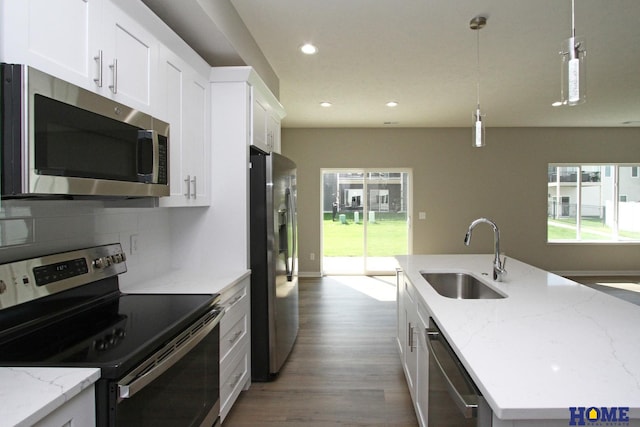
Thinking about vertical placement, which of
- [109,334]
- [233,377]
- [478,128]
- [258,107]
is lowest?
[233,377]

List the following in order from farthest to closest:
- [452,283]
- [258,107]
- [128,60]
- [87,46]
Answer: [258,107] < [452,283] < [128,60] < [87,46]

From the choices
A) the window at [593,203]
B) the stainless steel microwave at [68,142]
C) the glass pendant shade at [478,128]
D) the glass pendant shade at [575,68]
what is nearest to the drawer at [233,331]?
the stainless steel microwave at [68,142]

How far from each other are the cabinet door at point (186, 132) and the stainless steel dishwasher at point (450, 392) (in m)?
1.54

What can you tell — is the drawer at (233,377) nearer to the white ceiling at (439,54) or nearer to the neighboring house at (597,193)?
the white ceiling at (439,54)

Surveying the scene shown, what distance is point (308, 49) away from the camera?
3.19 metres

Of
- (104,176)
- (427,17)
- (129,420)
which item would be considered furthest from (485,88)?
(129,420)

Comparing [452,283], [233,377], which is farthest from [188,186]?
[452,283]

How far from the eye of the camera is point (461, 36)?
2.95 m

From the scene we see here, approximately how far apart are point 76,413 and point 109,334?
413 millimetres

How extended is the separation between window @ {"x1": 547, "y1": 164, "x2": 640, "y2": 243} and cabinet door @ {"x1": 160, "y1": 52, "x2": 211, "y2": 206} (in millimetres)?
6570

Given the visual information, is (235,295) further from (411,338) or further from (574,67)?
(574,67)

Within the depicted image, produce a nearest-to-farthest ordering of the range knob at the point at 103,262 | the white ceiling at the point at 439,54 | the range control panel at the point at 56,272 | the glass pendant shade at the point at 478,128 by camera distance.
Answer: the range control panel at the point at 56,272, the range knob at the point at 103,262, the white ceiling at the point at 439,54, the glass pendant shade at the point at 478,128

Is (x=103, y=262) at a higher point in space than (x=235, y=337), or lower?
higher

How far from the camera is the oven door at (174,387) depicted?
1.14m
